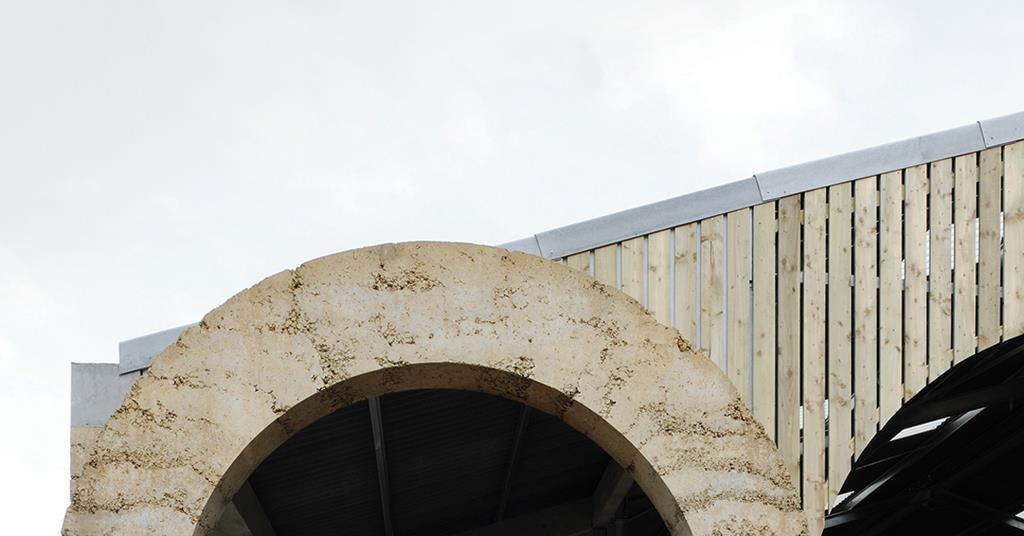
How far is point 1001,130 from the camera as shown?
7.46 metres

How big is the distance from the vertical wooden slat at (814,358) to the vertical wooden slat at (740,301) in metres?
0.36

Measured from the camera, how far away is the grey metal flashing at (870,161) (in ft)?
23.2

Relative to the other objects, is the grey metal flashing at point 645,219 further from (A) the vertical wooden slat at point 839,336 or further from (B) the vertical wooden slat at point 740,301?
(A) the vertical wooden slat at point 839,336

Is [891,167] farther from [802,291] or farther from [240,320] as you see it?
[240,320]

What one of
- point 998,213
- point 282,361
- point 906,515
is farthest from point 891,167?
point 906,515

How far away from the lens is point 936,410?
11.5 meters

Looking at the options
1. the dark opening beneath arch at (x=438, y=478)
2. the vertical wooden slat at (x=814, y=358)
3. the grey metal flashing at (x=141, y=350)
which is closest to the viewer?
the grey metal flashing at (x=141, y=350)

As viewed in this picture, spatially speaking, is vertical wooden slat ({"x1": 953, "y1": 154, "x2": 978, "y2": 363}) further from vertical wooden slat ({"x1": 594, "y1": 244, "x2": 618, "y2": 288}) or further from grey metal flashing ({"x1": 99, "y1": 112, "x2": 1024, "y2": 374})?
vertical wooden slat ({"x1": 594, "y1": 244, "x2": 618, "y2": 288})

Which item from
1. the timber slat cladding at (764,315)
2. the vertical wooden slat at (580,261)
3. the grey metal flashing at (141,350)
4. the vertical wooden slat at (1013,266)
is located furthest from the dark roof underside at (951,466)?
the grey metal flashing at (141,350)

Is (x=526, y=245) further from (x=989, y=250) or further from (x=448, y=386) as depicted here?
(x=989, y=250)

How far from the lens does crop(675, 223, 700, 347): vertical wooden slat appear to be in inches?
265

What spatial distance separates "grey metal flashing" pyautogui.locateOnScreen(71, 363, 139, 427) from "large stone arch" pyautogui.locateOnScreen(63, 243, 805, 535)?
2.31 feet

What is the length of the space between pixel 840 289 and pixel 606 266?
145cm

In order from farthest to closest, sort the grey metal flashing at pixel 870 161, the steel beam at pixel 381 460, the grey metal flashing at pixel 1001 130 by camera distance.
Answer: the steel beam at pixel 381 460
the grey metal flashing at pixel 1001 130
the grey metal flashing at pixel 870 161
